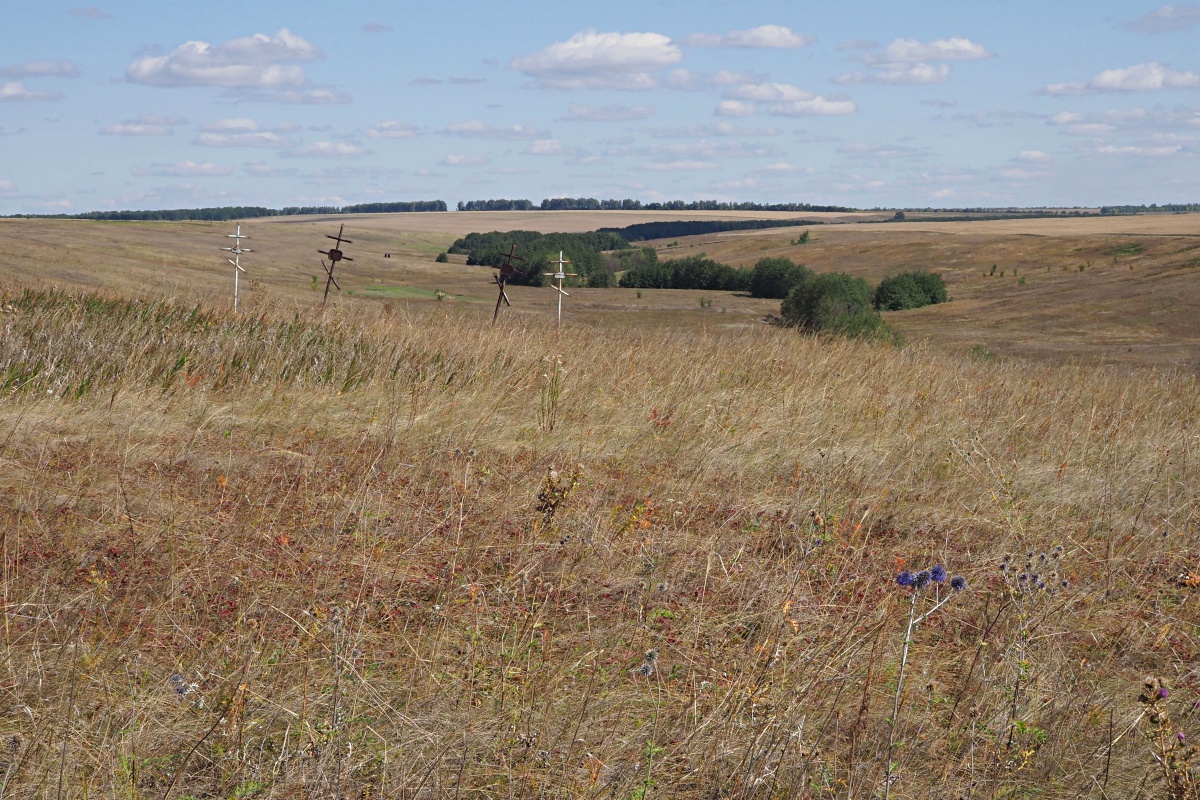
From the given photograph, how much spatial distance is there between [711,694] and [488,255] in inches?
4202

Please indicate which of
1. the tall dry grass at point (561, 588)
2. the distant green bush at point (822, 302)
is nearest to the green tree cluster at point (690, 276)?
the distant green bush at point (822, 302)

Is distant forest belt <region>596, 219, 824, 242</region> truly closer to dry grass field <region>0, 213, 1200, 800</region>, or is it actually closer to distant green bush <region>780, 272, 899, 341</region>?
distant green bush <region>780, 272, 899, 341</region>

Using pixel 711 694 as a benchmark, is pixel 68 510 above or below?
above

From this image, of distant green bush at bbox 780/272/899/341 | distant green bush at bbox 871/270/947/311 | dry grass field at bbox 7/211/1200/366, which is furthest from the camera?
distant green bush at bbox 871/270/947/311

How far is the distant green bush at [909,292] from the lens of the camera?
65.1 meters

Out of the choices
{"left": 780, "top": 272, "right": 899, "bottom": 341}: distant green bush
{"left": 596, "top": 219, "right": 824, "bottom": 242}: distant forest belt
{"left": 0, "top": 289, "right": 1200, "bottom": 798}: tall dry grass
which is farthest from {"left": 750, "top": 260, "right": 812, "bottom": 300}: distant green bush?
{"left": 596, "top": 219, "right": 824, "bottom": 242}: distant forest belt

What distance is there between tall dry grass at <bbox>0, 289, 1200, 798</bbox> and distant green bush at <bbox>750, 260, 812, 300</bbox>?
70657 millimetres

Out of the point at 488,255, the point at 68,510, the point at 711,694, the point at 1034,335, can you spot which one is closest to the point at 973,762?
the point at 711,694

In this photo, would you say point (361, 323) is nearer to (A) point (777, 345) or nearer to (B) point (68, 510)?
(A) point (777, 345)

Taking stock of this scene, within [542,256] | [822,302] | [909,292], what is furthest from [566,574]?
[542,256]

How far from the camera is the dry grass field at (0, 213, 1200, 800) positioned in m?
3.17

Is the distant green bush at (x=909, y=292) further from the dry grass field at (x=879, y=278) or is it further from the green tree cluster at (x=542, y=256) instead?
the green tree cluster at (x=542, y=256)

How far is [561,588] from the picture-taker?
181 inches

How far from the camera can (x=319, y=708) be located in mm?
3455
